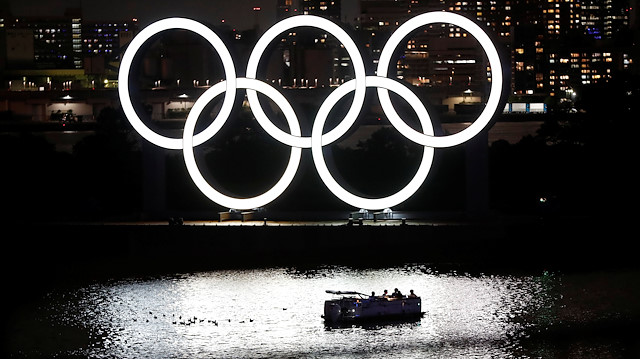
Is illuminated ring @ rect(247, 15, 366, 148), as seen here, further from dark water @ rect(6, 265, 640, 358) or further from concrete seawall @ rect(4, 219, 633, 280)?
dark water @ rect(6, 265, 640, 358)

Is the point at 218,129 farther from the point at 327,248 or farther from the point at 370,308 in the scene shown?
the point at 370,308

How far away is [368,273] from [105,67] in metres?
113

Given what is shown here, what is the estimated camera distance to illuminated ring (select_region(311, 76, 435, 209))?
3388cm

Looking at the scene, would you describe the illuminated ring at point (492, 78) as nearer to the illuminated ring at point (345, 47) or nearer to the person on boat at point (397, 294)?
the illuminated ring at point (345, 47)

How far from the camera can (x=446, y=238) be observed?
33781mm

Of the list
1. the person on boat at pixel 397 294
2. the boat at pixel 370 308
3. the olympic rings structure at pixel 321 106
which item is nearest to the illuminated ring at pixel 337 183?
the olympic rings structure at pixel 321 106

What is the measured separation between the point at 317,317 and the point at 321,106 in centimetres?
960

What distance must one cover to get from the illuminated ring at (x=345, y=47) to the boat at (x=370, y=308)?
8598 millimetres

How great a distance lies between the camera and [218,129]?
1377 inches

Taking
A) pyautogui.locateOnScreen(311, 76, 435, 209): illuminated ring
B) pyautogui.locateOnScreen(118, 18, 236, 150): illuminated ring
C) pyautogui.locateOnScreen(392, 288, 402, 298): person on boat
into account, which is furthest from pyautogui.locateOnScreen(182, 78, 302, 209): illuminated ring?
pyautogui.locateOnScreen(392, 288, 402, 298): person on boat

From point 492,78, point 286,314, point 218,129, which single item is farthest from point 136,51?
point 286,314

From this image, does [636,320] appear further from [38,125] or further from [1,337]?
[38,125]

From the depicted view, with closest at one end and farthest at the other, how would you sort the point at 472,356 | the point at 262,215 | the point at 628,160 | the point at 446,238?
the point at 472,356 < the point at 446,238 < the point at 262,215 < the point at 628,160

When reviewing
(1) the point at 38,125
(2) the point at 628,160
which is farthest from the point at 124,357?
(1) the point at 38,125
